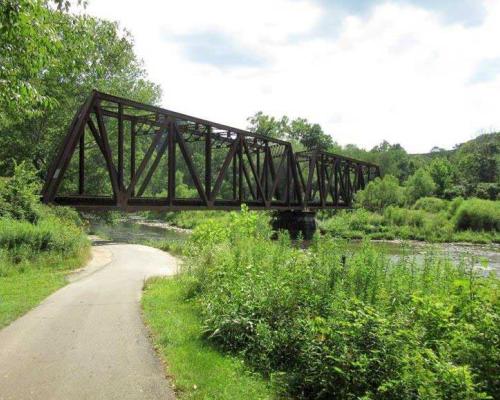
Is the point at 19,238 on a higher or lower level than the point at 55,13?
lower

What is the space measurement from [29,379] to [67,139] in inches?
487

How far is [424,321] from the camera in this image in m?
5.84

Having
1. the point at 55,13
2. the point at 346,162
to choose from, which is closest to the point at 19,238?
the point at 55,13

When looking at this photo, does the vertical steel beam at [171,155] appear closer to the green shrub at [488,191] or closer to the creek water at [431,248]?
the creek water at [431,248]

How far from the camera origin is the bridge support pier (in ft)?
132

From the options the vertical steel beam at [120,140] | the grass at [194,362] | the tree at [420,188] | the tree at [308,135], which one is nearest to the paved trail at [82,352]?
the grass at [194,362]

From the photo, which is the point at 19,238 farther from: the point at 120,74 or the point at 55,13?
the point at 120,74

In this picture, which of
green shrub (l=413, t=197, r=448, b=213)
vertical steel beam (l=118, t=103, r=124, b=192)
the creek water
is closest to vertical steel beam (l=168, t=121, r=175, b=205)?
vertical steel beam (l=118, t=103, r=124, b=192)

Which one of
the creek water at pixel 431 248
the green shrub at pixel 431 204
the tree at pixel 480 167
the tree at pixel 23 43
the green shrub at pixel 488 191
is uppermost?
the tree at pixel 480 167

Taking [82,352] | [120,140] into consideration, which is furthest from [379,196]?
[82,352]

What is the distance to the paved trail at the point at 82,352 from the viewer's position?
20.5 feet

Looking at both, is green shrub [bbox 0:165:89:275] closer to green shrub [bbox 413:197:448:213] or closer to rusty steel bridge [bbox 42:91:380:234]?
rusty steel bridge [bbox 42:91:380:234]

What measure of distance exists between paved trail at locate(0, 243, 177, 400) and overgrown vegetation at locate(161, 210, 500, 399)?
1.34 m

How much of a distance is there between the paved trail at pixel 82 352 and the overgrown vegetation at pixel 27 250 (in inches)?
25.0
